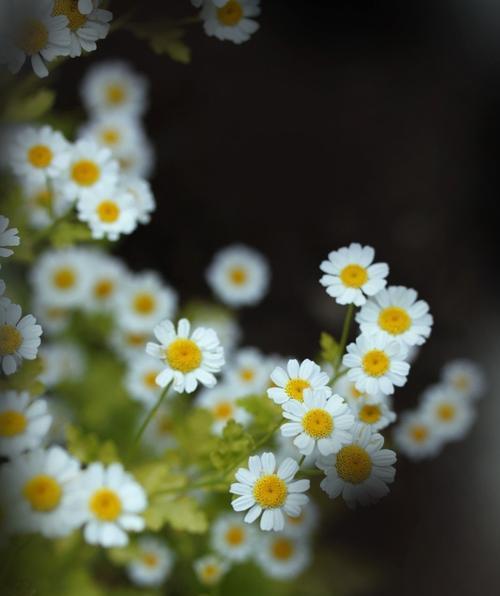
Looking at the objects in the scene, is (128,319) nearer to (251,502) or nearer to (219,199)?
(219,199)

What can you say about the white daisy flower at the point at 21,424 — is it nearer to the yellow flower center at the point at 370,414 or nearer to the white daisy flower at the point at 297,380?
the white daisy flower at the point at 297,380

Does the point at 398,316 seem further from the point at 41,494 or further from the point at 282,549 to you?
the point at 282,549

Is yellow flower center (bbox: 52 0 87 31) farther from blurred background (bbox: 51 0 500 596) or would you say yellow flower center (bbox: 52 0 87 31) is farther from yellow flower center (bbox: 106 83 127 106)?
blurred background (bbox: 51 0 500 596)

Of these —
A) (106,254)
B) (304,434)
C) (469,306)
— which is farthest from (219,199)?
(304,434)

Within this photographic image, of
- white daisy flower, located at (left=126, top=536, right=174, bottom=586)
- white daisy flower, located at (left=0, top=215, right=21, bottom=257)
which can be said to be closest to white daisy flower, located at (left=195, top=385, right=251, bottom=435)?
white daisy flower, located at (left=126, top=536, right=174, bottom=586)

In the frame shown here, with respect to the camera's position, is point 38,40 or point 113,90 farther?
point 113,90

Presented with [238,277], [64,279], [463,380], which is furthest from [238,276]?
[463,380]
